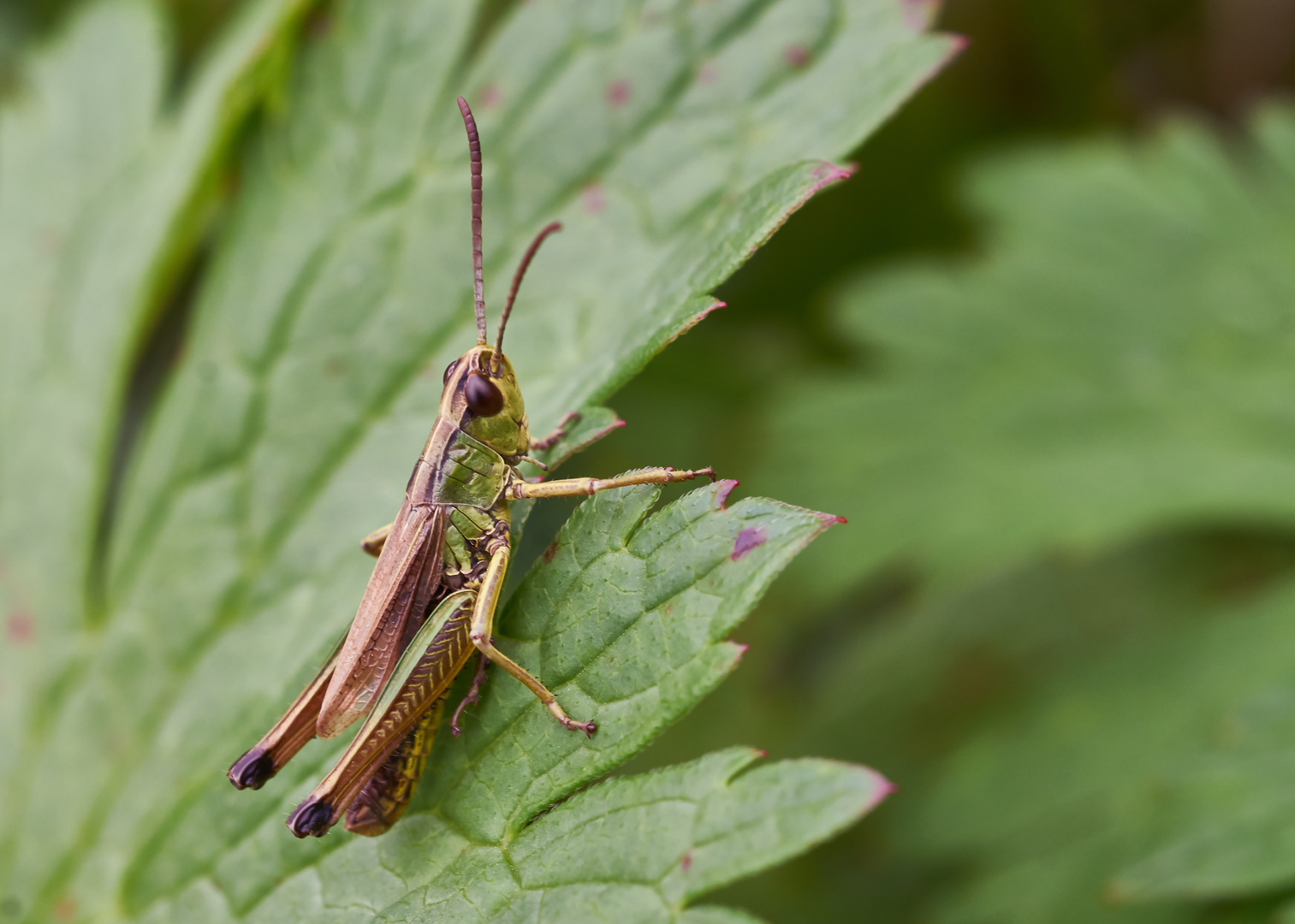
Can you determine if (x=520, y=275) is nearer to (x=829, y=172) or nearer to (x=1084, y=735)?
A: (x=829, y=172)

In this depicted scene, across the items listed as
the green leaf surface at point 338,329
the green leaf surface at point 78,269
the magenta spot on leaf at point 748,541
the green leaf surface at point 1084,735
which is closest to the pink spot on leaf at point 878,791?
the magenta spot on leaf at point 748,541

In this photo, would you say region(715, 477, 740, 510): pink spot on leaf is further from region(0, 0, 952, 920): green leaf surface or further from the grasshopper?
region(0, 0, 952, 920): green leaf surface

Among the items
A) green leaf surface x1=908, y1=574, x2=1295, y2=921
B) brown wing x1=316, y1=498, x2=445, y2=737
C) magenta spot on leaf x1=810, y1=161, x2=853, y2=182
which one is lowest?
green leaf surface x1=908, y1=574, x2=1295, y2=921

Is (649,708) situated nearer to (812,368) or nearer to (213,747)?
(213,747)

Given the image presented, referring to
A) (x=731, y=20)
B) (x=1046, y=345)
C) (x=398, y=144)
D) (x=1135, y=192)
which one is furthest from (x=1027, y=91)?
(x=398, y=144)

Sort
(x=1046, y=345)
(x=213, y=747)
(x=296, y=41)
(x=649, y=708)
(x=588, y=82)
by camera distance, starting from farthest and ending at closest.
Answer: (x=1046, y=345) < (x=296, y=41) < (x=588, y=82) < (x=213, y=747) < (x=649, y=708)

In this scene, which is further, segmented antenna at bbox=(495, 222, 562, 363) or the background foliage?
the background foliage

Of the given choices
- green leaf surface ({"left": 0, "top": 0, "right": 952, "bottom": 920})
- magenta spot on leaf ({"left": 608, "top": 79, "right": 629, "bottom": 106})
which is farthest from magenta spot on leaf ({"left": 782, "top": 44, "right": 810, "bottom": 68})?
magenta spot on leaf ({"left": 608, "top": 79, "right": 629, "bottom": 106})
